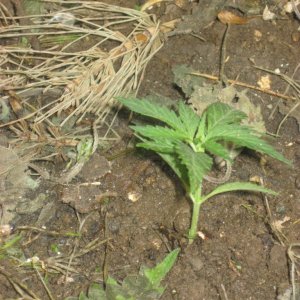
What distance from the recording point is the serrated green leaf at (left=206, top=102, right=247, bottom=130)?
1.53m

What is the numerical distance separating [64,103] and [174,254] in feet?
2.32

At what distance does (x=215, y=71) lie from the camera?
2045 mm

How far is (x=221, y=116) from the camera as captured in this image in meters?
1.54

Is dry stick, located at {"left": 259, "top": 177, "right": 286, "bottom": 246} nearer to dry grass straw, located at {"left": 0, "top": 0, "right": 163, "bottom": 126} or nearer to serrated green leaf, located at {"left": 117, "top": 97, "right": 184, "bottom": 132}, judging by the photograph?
serrated green leaf, located at {"left": 117, "top": 97, "right": 184, "bottom": 132}

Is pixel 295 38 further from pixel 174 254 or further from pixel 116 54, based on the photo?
pixel 174 254

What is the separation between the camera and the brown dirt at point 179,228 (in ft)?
5.18

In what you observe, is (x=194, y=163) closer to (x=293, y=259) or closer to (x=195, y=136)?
(x=195, y=136)

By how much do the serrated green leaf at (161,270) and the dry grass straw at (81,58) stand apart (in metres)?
0.61

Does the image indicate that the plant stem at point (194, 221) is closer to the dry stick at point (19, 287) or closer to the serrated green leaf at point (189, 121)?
the serrated green leaf at point (189, 121)

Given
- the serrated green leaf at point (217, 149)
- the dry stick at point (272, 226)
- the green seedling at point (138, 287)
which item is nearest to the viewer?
the serrated green leaf at point (217, 149)

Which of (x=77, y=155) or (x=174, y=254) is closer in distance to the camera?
(x=174, y=254)

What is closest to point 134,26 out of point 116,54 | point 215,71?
point 116,54

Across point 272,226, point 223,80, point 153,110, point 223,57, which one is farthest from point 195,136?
point 223,57

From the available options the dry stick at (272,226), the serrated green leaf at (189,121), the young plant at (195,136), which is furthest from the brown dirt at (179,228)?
the serrated green leaf at (189,121)
